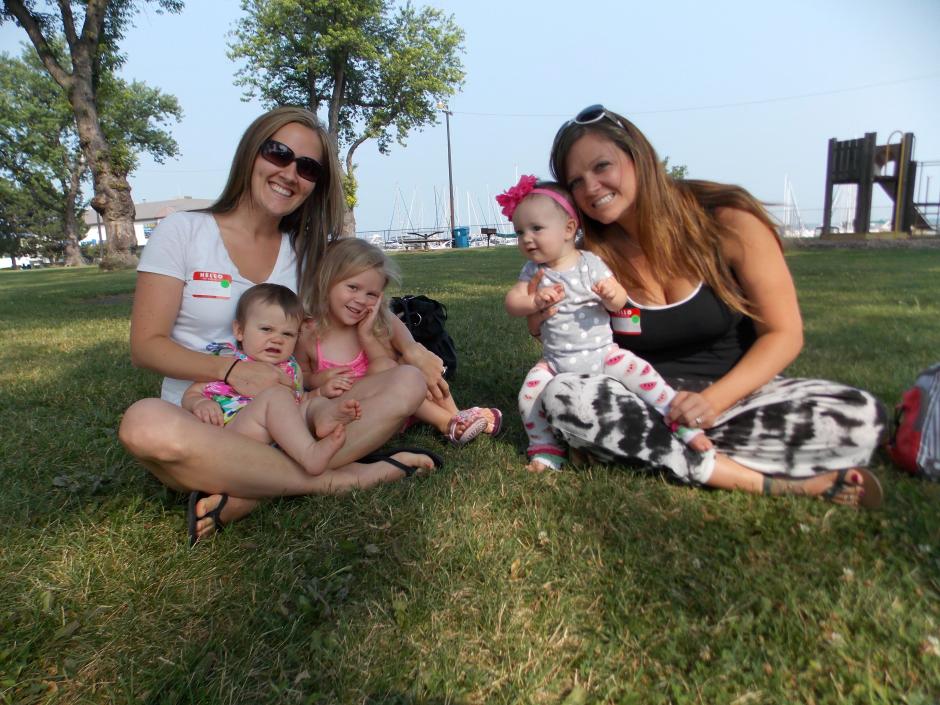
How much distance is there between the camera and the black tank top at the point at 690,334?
273 cm

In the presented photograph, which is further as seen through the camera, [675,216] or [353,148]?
[353,148]

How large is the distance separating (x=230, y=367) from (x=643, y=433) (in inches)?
66.5

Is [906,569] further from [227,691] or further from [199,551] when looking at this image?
[199,551]

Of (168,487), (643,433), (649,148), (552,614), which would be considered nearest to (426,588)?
(552,614)

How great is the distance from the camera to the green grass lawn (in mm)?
1618

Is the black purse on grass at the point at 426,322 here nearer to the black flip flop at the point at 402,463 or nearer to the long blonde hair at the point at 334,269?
the long blonde hair at the point at 334,269

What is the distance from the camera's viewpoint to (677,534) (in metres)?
2.24

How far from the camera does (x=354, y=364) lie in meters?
3.20

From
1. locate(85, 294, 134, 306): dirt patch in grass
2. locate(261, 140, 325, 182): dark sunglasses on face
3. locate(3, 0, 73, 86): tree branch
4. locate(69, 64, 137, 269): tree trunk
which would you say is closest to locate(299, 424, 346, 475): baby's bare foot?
locate(261, 140, 325, 182): dark sunglasses on face

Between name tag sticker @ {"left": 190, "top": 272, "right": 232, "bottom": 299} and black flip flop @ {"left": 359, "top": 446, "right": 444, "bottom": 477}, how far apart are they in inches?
36.6

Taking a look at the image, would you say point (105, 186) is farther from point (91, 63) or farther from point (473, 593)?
point (473, 593)

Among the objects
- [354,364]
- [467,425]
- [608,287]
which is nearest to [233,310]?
[354,364]

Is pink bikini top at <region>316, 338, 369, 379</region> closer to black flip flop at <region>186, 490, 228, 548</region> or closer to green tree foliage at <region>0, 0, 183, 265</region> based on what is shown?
black flip flop at <region>186, 490, 228, 548</region>

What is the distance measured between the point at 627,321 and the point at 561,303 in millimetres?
300
